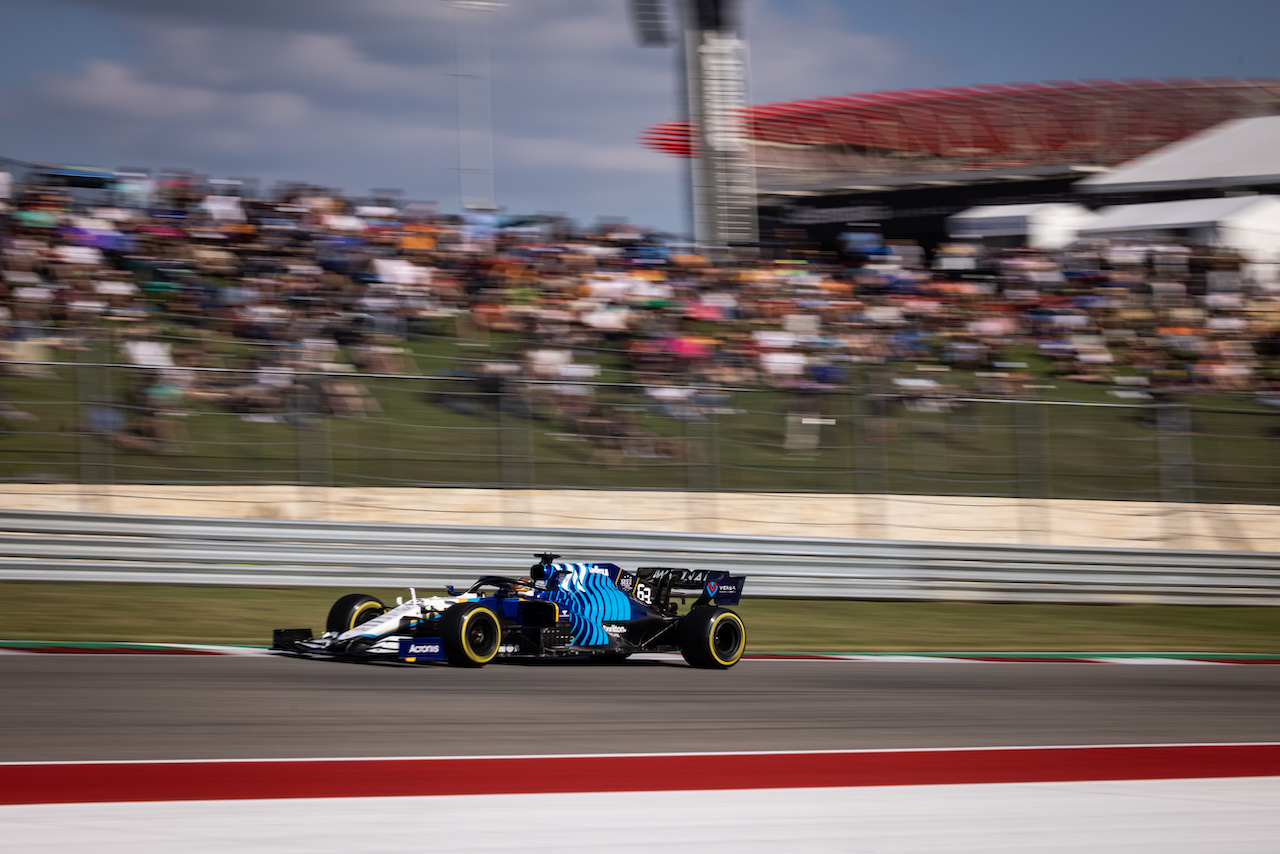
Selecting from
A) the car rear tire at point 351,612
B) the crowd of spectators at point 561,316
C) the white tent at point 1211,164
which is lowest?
the car rear tire at point 351,612

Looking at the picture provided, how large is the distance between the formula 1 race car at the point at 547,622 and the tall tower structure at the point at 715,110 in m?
13.5

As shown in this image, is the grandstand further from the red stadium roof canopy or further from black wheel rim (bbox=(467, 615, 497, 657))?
black wheel rim (bbox=(467, 615, 497, 657))

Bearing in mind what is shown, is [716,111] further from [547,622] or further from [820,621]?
[547,622]

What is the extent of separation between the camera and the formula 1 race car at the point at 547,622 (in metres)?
8.05

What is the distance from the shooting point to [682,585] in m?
9.39

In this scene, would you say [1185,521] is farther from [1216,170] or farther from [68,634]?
[1216,170]

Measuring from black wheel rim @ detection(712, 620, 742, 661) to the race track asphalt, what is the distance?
17 cm

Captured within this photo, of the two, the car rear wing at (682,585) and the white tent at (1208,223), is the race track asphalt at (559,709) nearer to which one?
the car rear wing at (682,585)

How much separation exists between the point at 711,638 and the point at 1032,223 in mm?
18986

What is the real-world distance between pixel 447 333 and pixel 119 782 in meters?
9.26

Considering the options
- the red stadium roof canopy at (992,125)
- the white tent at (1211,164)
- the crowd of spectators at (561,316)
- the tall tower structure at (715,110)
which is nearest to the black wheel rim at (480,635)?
the crowd of spectators at (561,316)

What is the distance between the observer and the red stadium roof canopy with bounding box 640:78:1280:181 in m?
34.8

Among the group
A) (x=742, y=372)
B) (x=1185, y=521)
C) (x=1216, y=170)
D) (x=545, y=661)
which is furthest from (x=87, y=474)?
(x=1216, y=170)

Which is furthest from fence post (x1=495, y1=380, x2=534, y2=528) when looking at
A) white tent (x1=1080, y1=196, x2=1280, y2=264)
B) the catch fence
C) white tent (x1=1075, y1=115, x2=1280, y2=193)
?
white tent (x1=1075, y1=115, x2=1280, y2=193)
